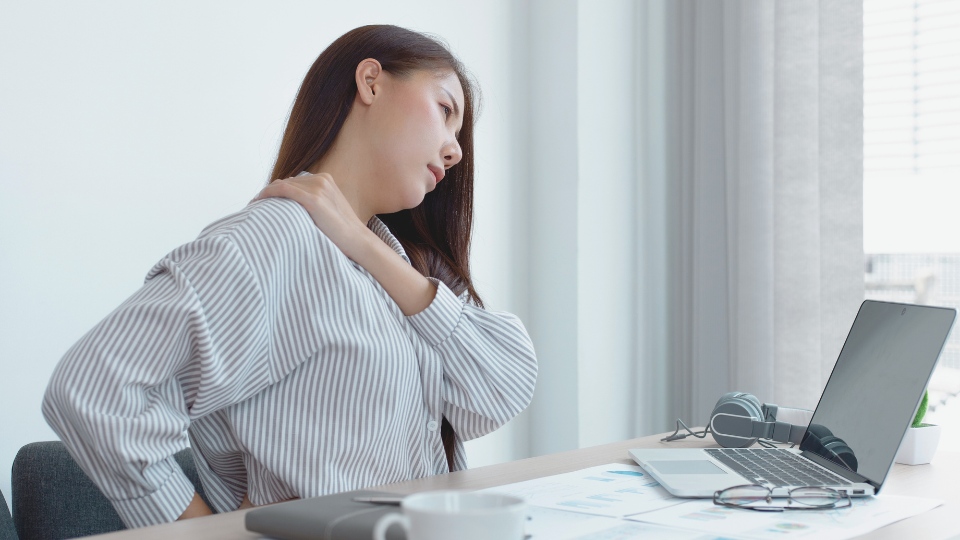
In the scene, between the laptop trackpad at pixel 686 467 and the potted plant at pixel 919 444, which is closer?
the laptop trackpad at pixel 686 467

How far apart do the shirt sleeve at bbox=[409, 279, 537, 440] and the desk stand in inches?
3.0

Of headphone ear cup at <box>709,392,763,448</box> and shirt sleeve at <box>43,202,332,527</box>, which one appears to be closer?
shirt sleeve at <box>43,202,332,527</box>

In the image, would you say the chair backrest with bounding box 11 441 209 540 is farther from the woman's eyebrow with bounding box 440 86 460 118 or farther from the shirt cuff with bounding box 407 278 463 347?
the woman's eyebrow with bounding box 440 86 460 118

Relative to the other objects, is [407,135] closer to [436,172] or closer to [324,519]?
[436,172]

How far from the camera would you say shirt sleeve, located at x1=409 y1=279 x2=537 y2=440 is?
1.12m

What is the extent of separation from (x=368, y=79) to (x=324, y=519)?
2.33 ft

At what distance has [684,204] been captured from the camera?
2.64 m

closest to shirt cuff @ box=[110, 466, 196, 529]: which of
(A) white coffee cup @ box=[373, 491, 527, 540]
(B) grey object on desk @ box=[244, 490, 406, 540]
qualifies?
(B) grey object on desk @ box=[244, 490, 406, 540]

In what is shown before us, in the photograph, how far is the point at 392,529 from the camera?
65cm

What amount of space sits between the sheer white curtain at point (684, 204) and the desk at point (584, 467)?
1.11 m

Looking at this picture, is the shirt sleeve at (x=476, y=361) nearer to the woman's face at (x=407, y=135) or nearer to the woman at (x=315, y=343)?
the woman at (x=315, y=343)

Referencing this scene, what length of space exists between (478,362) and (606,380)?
160 cm

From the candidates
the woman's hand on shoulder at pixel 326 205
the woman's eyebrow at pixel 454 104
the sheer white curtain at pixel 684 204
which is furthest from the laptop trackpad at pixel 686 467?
the sheer white curtain at pixel 684 204

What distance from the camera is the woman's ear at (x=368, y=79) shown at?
1.22m
